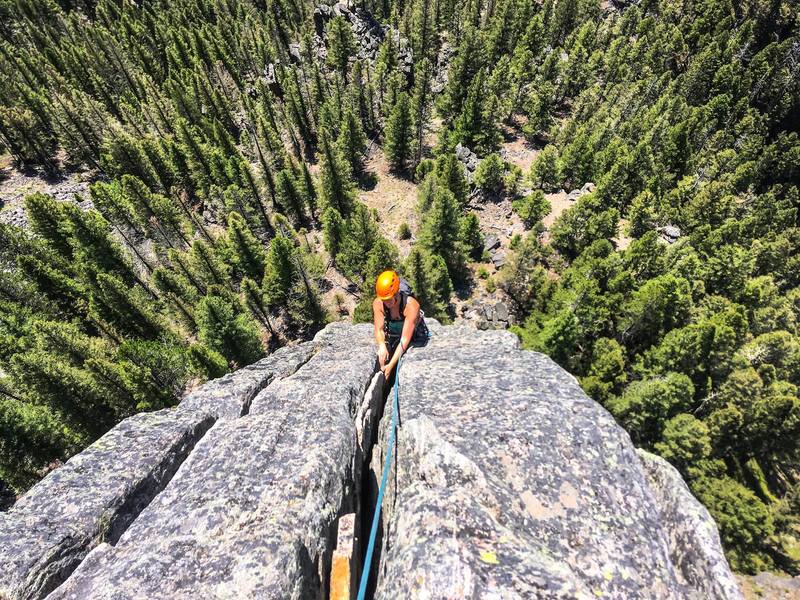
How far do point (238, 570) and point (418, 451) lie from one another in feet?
12.1

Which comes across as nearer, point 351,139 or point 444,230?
point 444,230

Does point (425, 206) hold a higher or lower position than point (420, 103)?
lower

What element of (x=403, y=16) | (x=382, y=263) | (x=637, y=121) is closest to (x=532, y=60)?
(x=637, y=121)

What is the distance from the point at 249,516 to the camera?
21.7 feet

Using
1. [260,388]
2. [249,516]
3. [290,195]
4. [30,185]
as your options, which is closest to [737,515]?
[260,388]

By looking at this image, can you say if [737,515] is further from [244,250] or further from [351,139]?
[351,139]

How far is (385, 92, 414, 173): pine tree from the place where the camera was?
58375 millimetres

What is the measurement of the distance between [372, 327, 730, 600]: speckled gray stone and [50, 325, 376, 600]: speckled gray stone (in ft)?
4.50

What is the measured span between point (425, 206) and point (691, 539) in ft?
155

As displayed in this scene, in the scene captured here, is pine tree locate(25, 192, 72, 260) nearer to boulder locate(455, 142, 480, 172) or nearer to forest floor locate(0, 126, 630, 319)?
forest floor locate(0, 126, 630, 319)

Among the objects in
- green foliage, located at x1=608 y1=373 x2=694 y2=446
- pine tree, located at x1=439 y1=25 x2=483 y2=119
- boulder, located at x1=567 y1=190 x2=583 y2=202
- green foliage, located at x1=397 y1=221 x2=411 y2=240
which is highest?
pine tree, located at x1=439 y1=25 x2=483 y2=119

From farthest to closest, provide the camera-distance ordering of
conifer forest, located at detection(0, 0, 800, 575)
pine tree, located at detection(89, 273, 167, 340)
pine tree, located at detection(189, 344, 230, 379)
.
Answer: pine tree, located at detection(89, 273, 167, 340) → conifer forest, located at detection(0, 0, 800, 575) → pine tree, located at detection(189, 344, 230, 379)

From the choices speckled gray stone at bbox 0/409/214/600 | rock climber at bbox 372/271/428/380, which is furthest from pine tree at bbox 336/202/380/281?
speckled gray stone at bbox 0/409/214/600

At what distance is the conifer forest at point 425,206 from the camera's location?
32469 millimetres
